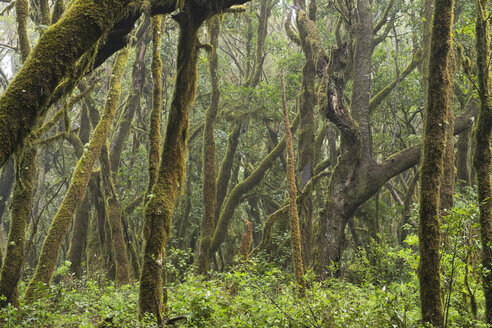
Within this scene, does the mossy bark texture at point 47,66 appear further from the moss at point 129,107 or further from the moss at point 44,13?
the moss at point 129,107

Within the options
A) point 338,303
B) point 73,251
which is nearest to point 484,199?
point 338,303

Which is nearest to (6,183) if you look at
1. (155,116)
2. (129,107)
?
(129,107)

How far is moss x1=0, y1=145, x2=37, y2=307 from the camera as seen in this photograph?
19.2ft

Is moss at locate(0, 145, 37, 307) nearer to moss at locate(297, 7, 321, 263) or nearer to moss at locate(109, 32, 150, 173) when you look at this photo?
moss at locate(109, 32, 150, 173)

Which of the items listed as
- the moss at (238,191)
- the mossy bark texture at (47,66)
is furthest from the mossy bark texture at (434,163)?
the moss at (238,191)

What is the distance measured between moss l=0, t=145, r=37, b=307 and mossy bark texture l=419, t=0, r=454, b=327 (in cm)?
527

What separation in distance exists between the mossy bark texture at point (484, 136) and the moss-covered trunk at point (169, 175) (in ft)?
10.7

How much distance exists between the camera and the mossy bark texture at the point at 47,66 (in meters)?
2.61

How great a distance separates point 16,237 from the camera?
6.11 metres

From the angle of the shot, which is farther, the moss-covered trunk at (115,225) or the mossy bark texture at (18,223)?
the moss-covered trunk at (115,225)

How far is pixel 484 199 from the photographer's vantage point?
4.20 metres

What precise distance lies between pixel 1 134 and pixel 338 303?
4.19 metres

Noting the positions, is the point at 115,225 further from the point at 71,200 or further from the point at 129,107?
the point at 129,107

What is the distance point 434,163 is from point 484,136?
80cm
